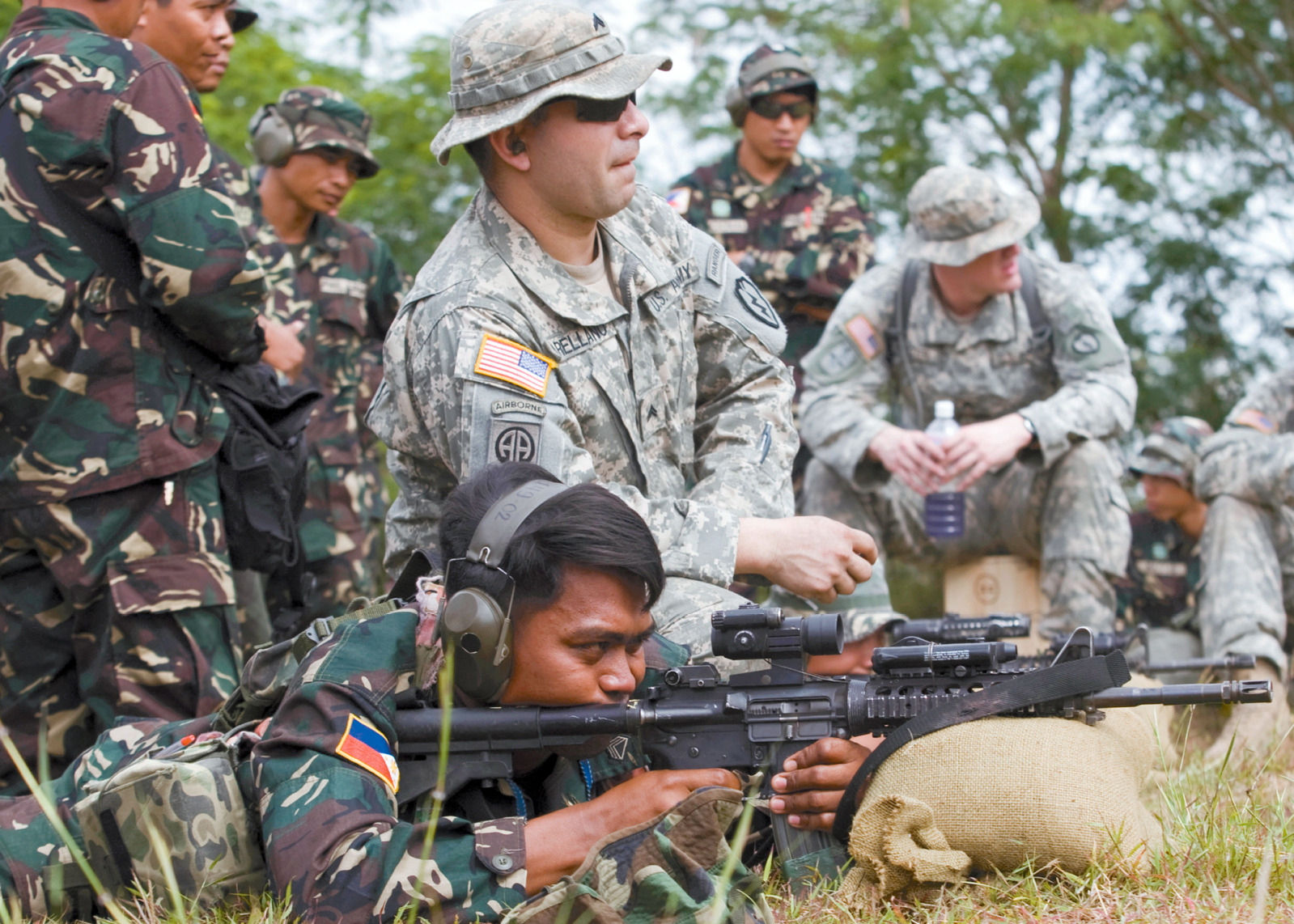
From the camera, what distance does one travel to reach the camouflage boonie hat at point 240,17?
17.1 feet

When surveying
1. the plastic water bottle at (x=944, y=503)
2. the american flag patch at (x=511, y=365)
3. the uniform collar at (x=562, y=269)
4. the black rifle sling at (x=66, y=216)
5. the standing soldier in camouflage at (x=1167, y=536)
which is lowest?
the standing soldier in camouflage at (x=1167, y=536)

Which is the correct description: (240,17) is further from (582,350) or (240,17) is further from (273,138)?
(582,350)

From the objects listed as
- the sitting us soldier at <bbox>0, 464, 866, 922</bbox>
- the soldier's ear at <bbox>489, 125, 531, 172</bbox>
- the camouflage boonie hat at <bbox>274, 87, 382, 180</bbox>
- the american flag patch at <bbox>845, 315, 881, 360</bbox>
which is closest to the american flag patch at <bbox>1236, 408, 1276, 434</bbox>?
the american flag patch at <bbox>845, 315, 881, 360</bbox>

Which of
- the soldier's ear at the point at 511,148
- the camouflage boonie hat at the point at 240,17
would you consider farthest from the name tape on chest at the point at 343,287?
the soldier's ear at the point at 511,148

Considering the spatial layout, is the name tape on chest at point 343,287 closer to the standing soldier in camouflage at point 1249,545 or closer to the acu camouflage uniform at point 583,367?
the acu camouflage uniform at point 583,367

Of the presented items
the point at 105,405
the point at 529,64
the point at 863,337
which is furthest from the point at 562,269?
the point at 863,337

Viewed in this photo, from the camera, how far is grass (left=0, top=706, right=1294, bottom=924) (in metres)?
2.65

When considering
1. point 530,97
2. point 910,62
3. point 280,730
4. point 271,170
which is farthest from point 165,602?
point 910,62

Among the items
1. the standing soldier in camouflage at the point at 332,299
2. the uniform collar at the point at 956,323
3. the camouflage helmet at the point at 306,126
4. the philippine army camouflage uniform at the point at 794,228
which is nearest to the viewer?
the uniform collar at the point at 956,323

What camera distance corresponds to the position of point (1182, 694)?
9.61 ft

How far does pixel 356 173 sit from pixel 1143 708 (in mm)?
4697

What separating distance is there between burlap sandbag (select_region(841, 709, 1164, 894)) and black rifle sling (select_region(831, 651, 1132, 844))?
0.03 m

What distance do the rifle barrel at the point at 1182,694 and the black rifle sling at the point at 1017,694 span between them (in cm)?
3

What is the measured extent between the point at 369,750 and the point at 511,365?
3.89ft
